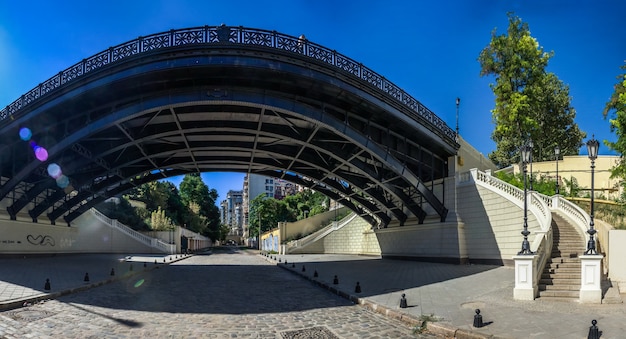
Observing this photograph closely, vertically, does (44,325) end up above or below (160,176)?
below

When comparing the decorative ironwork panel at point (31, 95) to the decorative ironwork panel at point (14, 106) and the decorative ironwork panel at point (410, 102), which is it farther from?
the decorative ironwork panel at point (410, 102)

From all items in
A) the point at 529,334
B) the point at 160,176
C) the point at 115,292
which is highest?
the point at 160,176

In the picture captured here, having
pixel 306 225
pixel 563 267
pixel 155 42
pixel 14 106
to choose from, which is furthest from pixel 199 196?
pixel 563 267

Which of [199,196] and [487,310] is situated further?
[199,196]

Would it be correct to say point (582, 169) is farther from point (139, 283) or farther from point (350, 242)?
point (139, 283)

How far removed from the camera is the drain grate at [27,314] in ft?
28.0

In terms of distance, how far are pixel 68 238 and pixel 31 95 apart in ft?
56.0

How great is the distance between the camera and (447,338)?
7258 mm

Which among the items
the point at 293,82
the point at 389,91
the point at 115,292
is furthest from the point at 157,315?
the point at 389,91

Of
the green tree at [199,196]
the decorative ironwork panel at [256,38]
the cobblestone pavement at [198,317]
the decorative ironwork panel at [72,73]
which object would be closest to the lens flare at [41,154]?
the decorative ironwork panel at [72,73]

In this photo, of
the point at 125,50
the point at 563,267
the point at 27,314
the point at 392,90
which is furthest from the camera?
the point at 392,90

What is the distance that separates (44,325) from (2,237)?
72.5 ft

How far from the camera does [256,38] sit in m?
18.4

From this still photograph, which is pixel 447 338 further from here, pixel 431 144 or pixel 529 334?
pixel 431 144
